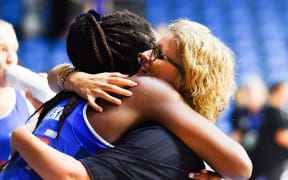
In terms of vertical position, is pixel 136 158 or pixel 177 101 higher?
pixel 177 101

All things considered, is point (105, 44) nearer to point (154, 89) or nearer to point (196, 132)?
point (154, 89)

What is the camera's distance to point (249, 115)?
3779 millimetres

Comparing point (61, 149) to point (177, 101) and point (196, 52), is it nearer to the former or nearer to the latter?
point (177, 101)

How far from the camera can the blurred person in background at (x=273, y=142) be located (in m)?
3.44

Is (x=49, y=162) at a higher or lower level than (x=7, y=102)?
higher

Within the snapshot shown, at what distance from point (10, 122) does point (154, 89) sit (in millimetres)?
964

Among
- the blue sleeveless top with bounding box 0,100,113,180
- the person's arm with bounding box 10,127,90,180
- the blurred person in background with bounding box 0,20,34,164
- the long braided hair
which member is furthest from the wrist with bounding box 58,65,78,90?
the blurred person in background with bounding box 0,20,34,164

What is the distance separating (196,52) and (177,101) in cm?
17

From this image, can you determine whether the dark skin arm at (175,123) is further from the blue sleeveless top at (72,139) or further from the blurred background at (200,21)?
the blurred background at (200,21)

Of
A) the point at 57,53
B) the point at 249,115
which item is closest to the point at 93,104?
the point at 249,115

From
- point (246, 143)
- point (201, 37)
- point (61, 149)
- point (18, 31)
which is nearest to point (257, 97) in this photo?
point (246, 143)

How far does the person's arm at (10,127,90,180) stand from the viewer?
93cm

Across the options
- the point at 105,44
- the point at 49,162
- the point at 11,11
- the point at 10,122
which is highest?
the point at 105,44

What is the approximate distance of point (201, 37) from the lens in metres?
1.11
